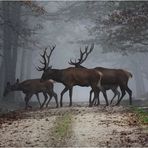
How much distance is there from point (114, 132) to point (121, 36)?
1827cm

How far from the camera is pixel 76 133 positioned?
10586 mm

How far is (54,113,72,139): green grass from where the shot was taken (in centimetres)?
1044

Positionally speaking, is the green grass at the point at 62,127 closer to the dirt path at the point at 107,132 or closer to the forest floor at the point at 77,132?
the forest floor at the point at 77,132

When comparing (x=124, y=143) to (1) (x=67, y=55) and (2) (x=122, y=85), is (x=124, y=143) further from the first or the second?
(1) (x=67, y=55)

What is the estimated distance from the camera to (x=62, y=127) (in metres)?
11.6

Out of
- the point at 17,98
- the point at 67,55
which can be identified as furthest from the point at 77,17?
the point at 67,55

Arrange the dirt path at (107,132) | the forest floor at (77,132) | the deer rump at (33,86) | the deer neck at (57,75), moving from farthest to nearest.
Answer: the deer rump at (33,86)
the deer neck at (57,75)
the forest floor at (77,132)
the dirt path at (107,132)

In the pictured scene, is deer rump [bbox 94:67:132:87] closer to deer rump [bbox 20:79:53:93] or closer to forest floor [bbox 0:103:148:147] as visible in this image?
deer rump [bbox 20:79:53:93]

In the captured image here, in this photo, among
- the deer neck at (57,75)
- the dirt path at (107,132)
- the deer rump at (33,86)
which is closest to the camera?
the dirt path at (107,132)

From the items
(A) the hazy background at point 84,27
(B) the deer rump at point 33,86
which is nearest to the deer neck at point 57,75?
(B) the deer rump at point 33,86

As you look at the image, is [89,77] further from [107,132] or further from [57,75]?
[107,132]

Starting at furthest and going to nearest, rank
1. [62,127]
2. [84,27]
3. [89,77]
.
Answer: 1. [84,27]
2. [89,77]
3. [62,127]

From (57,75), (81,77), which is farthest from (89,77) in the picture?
(57,75)

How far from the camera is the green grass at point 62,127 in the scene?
10444 millimetres
